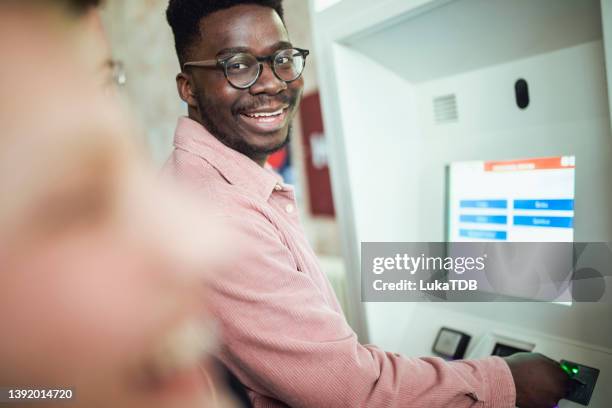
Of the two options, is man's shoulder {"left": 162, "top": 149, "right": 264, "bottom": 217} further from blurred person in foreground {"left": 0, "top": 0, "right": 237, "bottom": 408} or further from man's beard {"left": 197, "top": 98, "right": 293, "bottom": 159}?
blurred person in foreground {"left": 0, "top": 0, "right": 237, "bottom": 408}

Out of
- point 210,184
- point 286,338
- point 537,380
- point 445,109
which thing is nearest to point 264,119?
point 210,184

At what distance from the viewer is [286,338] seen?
77 centimetres

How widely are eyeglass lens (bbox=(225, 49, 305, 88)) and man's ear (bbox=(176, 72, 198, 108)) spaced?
122 millimetres

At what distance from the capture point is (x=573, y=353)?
3.51 feet

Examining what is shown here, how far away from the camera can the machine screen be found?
3.64 feet

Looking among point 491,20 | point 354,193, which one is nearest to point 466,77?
point 491,20

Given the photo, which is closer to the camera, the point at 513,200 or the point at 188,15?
the point at 188,15

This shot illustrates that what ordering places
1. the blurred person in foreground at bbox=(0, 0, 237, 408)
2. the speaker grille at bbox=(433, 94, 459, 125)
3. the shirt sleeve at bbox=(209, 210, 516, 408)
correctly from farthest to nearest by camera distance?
the speaker grille at bbox=(433, 94, 459, 125)
the shirt sleeve at bbox=(209, 210, 516, 408)
the blurred person in foreground at bbox=(0, 0, 237, 408)

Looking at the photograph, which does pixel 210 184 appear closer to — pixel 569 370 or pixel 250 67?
pixel 250 67

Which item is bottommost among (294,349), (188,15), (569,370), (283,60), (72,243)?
(569,370)

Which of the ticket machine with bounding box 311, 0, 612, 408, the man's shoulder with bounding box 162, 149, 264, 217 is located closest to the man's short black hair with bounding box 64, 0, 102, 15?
the man's shoulder with bounding box 162, 149, 264, 217

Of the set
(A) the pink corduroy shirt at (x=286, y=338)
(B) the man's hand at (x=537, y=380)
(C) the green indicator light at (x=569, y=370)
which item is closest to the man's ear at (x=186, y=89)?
(A) the pink corduroy shirt at (x=286, y=338)

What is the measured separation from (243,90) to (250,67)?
0.05m

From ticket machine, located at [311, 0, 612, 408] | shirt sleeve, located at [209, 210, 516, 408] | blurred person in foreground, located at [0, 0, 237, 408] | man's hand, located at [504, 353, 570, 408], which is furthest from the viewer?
ticket machine, located at [311, 0, 612, 408]
